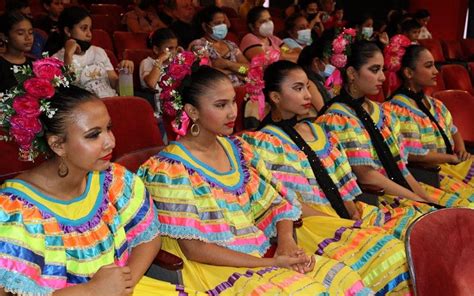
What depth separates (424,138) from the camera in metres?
3.30

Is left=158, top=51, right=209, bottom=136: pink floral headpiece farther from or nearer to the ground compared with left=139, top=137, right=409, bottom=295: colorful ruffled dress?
farther from the ground

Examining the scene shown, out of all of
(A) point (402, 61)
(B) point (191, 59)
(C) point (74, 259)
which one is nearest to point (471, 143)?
(A) point (402, 61)

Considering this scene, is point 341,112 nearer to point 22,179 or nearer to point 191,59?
point 191,59

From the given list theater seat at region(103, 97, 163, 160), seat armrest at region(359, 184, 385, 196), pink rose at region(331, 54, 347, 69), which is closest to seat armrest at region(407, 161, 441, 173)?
seat armrest at region(359, 184, 385, 196)

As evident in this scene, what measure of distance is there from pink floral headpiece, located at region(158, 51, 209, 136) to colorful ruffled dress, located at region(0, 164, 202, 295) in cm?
34

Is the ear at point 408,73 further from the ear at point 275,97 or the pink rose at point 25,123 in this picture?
the pink rose at point 25,123

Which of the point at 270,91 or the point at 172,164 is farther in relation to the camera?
the point at 270,91

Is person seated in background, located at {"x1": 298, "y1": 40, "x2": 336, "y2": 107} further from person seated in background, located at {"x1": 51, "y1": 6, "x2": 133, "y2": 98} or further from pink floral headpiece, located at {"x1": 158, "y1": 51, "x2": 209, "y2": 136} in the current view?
pink floral headpiece, located at {"x1": 158, "y1": 51, "x2": 209, "y2": 136}

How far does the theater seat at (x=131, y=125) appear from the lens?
2.48m

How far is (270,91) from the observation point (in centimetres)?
257

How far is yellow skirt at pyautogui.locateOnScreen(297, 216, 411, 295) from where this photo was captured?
2.17 m

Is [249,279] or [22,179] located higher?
[22,179]

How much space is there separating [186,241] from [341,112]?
3.97 ft

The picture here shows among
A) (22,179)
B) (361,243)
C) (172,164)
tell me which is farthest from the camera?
(361,243)
